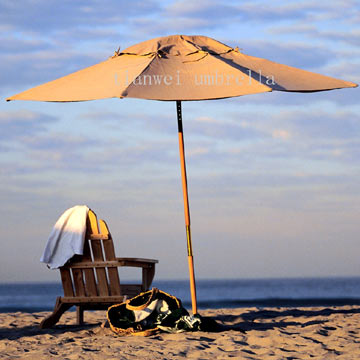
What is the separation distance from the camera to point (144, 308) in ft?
16.9

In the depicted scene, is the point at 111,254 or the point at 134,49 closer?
the point at 134,49

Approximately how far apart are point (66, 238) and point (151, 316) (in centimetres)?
126

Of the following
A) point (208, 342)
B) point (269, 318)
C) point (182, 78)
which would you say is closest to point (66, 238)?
point (208, 342)

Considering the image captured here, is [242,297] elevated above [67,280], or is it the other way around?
[67,280]

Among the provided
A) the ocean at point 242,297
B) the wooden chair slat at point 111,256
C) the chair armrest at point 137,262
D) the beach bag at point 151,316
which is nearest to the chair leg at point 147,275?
the chair armrest at point 137,262

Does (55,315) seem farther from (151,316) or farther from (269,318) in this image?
(269,318)

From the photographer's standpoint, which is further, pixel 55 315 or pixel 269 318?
pixel 269 318

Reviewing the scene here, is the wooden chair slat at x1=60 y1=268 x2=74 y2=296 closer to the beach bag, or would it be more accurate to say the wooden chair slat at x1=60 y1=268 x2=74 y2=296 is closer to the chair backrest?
the chair backrest

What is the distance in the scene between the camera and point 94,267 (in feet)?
19.3

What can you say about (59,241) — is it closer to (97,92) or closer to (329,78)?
(97,92)

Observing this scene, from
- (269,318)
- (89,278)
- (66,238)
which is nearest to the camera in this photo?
(66,238)

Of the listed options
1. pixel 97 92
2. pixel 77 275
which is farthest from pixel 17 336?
pixel 97 92

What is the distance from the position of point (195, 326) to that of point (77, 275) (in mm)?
1530

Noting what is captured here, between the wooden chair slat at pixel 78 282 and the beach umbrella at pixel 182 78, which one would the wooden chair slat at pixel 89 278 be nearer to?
the wooden chair slat at pixel 78 282
